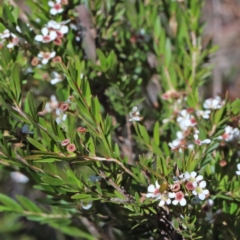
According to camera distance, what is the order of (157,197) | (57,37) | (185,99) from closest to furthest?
(157,197)
(57,37)
(185,99)

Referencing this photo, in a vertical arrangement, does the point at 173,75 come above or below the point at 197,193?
above

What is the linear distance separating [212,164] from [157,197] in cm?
19

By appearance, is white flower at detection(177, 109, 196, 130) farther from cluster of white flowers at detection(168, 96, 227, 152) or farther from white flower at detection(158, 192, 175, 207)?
white flower at detection(158, 192, 175, 207)

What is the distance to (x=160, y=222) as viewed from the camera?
2.06 ft

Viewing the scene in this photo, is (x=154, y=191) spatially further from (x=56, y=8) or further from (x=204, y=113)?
(x=56, y=8)

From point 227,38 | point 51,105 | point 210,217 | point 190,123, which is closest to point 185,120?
point 190,123

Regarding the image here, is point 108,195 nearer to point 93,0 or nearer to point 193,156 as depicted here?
point 193,156

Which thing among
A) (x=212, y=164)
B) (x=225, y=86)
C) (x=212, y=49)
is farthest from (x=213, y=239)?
(x=225, y=86)

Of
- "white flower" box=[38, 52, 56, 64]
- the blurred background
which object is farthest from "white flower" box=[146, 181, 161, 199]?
the blurred background

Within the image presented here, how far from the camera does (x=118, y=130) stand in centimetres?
85

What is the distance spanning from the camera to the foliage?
56 cm

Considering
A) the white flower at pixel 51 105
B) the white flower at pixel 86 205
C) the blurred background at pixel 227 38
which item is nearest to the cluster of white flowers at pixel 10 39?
the white flower at pixel 51 105

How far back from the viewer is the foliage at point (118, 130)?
22.0 inches

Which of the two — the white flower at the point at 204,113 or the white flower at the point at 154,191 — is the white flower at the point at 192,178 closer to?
the white flower at the point at 154,191
